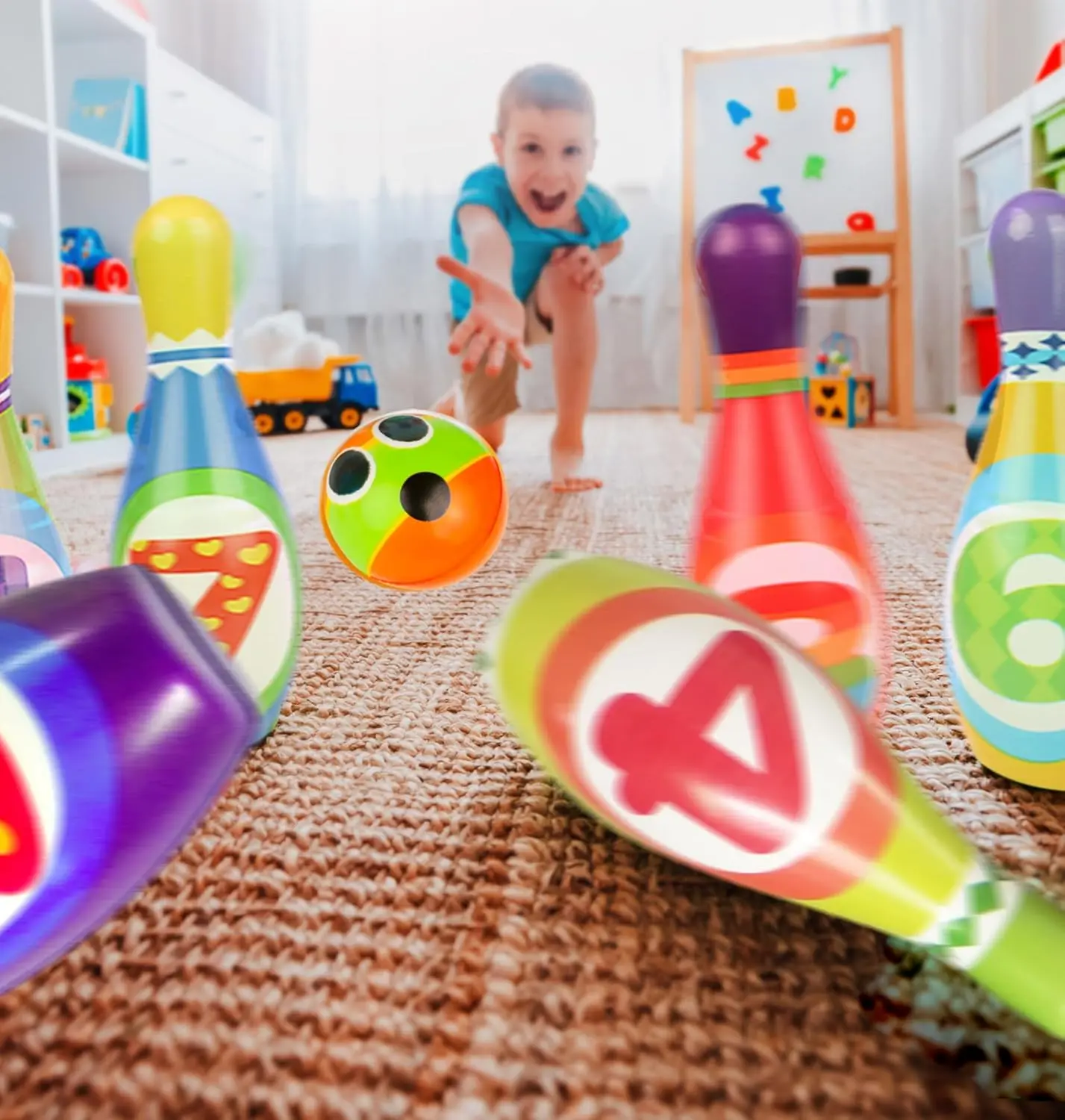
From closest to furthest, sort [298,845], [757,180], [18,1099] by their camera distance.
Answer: [18,1099]
[298,845]
[757,180]

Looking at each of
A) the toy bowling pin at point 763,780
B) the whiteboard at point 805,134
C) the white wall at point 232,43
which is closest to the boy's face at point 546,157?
the whiteboard at point 805,134

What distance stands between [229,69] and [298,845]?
320cm

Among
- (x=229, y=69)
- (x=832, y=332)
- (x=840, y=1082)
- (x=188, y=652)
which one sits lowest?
(x=840, y=1082)

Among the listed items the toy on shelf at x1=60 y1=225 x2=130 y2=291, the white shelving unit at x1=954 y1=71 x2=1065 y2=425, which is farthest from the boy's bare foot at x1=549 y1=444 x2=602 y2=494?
the white shelving unit at x1=954 y1=71 x2=1065 y2=425

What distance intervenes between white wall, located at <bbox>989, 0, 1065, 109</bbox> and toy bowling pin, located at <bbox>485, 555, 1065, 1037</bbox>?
2694mm

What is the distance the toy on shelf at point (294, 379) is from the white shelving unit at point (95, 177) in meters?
0.30

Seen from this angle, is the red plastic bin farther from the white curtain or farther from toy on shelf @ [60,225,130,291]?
toy on shelf @ [60,225,130,291]

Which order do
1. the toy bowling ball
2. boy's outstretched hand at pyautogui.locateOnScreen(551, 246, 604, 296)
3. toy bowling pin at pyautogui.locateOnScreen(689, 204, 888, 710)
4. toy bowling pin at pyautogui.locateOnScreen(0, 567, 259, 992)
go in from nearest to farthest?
toy bowling pin at pyautogui.locateOnScreen(0, 567, 259, 992) < toy bowling pin at pyautogui.locateOnScreen(689, 204, 888, 710) < the toy bowling ball < boy's outstretched hand at pyautogui.locateOnScreen(551, 246, 604, 296)

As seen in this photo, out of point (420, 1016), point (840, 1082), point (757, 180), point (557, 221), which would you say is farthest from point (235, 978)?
point (757, 180)

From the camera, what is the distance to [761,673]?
0.92 feet

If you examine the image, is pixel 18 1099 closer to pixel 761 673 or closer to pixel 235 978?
pixel 235 978

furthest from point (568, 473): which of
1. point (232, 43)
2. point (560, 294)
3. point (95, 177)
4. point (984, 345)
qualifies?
point (232, 43)

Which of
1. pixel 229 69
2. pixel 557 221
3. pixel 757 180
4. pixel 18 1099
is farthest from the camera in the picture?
pixel 229 69

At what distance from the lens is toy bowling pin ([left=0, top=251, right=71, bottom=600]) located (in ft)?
1.45
